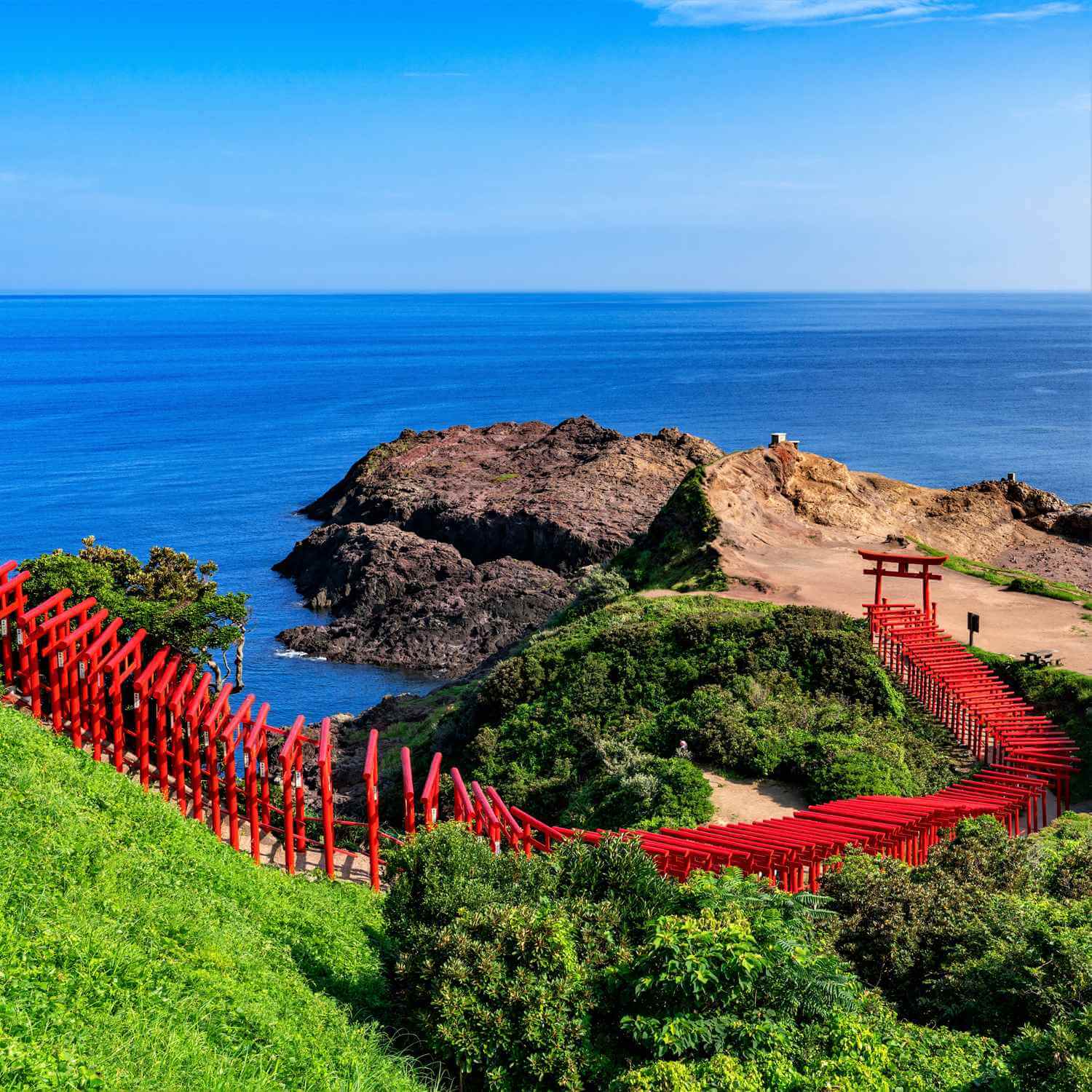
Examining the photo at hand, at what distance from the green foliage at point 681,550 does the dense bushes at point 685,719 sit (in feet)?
13.3

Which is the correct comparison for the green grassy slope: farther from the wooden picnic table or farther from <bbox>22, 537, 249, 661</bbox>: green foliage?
the wooden picnic table

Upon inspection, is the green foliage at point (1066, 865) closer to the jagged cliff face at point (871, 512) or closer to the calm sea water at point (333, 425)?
the jagged cliff face at point (871, 512)

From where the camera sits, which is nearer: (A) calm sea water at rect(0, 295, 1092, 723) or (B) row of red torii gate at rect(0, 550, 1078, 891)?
(B) row of red torii gate at rect(0, 550, 1078, 891)

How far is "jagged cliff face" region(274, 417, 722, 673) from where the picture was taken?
55.1 metres

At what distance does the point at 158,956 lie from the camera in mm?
11664

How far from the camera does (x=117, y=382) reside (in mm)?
165750

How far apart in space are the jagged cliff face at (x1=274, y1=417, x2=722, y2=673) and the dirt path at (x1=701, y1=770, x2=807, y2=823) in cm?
2964

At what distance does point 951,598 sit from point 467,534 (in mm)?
36365

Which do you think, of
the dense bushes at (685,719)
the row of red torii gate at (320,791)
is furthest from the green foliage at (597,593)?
the row of red torii gate at (320,791)

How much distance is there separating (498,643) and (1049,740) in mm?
32060

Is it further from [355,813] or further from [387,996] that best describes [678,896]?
[355,813]

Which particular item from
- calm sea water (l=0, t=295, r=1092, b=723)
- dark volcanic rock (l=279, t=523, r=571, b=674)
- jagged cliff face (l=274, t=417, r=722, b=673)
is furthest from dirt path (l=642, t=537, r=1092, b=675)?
calm sea water (l=0, t=295, r=1092, b=723)

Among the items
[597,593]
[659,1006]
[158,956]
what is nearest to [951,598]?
[597,593]

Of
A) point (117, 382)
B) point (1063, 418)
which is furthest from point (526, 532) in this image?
point (117, 382)
